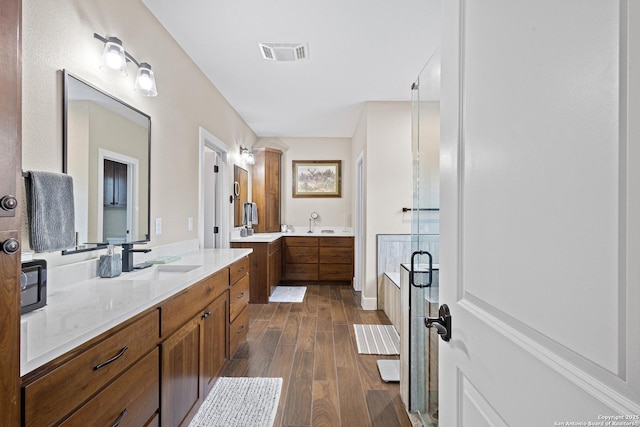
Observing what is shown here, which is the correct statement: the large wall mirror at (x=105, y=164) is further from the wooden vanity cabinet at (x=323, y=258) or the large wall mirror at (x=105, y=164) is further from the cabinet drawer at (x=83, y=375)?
the wooden vanity cabinet at (x=323, y=258)

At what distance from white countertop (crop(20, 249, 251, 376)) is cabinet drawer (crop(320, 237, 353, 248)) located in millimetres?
3586

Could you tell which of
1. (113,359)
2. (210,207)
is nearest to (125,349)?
(113,359)

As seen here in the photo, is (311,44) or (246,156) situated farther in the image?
(246,156)

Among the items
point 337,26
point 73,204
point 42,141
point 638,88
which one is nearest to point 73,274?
point 73,204

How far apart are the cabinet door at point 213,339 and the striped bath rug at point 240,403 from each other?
9 centimetres

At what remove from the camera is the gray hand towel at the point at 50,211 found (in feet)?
4.17

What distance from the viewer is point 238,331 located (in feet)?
9.05

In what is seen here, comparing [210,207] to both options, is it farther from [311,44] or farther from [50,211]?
[50,211]

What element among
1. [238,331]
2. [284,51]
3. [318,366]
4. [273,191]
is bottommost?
[318,366]

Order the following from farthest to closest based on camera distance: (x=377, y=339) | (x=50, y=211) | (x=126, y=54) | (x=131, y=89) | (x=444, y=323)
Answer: (x=377, y=339)
(x=131, y=89)
(x=126, y=54)
(x=50, y=211)
(x=444, y=323)

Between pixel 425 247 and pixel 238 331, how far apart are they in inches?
70.9

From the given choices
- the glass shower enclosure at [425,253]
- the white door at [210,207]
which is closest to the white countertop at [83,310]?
the glass shower enclosure at [425,253]

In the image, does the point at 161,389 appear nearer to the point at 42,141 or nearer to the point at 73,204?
the point at 73,204

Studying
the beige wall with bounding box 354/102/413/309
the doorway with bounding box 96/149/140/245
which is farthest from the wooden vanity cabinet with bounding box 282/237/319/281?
the doorway with bounding box 96/149/140/245
